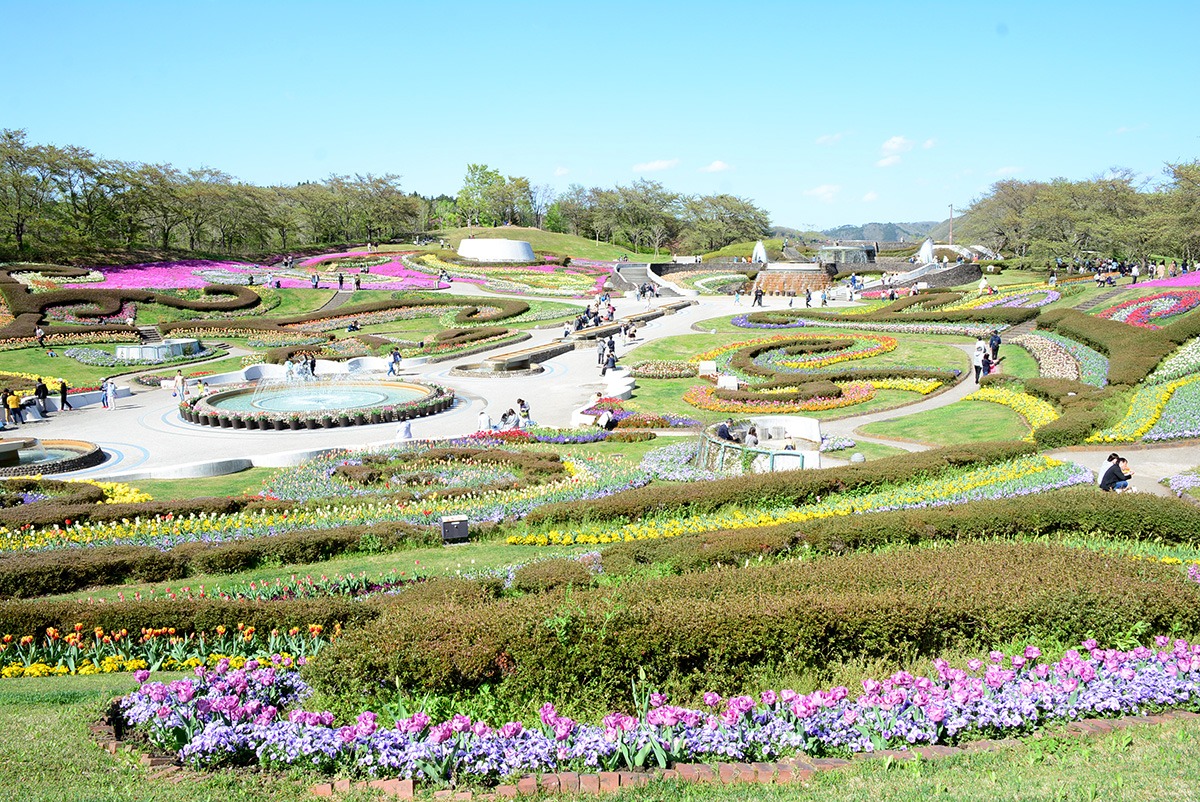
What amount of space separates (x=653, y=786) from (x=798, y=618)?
2337 mm

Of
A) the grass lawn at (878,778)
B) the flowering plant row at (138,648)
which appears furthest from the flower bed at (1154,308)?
the flowering plant row at (138,648)

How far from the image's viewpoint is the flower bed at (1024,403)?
68.2 ft

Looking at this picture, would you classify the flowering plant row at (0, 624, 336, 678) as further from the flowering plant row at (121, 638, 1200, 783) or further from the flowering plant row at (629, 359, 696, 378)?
the flowering plant row at (629, 359, 696, 378)

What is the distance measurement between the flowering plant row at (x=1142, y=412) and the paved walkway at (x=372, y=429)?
17.8 inches

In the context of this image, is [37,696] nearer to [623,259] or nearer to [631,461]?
[631,461]

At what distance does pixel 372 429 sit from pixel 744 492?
45.3 feet

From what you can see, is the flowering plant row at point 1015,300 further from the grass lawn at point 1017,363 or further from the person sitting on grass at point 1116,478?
the person sitting on grass at point 1116,478

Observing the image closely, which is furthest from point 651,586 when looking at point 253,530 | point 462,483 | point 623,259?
point 623,259

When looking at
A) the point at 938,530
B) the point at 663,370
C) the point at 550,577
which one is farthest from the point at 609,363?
the point at 550,577

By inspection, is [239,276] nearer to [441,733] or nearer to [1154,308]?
[1154,308]

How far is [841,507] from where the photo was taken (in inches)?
552

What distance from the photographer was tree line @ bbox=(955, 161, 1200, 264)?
50812mm

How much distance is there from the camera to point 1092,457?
55.4ft

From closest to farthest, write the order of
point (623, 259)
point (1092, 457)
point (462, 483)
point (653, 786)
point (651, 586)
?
1. point (653, 786)
2. point (651, 586)
3. point (1092, 457)
4. point (462, 483)
5. point (623, 259)
